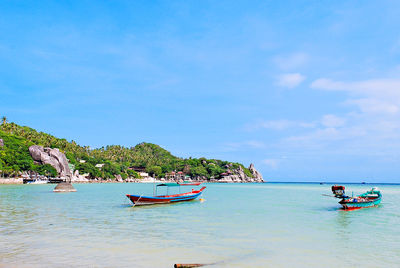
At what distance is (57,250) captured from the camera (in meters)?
12.5

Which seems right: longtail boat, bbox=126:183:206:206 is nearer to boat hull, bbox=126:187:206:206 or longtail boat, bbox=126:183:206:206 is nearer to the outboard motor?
boat hull, bbox=126:187:206:206

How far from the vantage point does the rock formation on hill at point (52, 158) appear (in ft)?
368

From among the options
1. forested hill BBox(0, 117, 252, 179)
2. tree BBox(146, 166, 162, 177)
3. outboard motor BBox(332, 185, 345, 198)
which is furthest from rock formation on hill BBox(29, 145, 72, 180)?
outboard motor BBox(332, 185, 345, 198)

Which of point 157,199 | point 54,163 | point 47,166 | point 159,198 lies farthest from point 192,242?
point 54,163

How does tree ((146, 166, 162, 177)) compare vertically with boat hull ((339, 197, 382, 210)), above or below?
above

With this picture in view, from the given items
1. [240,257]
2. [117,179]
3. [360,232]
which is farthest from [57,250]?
[117,179]

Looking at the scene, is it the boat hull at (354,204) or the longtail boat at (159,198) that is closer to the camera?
the boat hull at (354,204)

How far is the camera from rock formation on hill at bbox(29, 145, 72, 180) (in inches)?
4416

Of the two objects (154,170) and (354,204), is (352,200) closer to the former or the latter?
(354,204)

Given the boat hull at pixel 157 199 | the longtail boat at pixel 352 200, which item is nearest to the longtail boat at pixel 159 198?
the boat hull at pixel 157 199

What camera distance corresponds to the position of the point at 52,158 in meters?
117

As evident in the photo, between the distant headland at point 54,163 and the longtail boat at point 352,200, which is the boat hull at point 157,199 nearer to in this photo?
the longtail boat at point 352,200

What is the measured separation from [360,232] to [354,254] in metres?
6.39

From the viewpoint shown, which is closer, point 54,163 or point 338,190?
point 338,190
